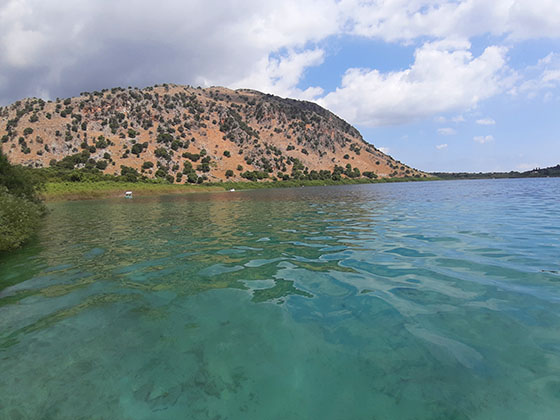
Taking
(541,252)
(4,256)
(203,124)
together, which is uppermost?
(203,124)

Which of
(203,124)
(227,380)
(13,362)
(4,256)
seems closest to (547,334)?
(227,380)

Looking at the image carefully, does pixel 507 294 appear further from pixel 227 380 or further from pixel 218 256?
pixel 218 256

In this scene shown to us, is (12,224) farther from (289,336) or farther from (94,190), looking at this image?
(94,190)

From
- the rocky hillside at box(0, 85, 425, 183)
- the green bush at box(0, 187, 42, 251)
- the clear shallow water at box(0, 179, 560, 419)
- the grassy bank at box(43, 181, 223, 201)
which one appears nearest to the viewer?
the clear shallow water at box(0, 179, 560, 419)

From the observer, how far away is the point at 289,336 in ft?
20.6

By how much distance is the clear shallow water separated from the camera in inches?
175

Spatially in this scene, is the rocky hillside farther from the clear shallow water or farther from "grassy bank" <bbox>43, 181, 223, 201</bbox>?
the clear shallow water

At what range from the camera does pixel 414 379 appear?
15.9 ft

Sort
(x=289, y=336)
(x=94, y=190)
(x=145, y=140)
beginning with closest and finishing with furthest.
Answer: (x=289, y=336) → (x=94, y=190) → (x=145, y=140)

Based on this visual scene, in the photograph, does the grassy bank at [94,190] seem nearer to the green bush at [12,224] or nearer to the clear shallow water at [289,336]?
the green bush at [12,224]

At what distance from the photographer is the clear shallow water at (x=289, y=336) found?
4453 millimetres

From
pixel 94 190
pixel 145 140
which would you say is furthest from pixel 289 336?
pixel 145 140

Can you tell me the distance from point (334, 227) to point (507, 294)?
12583 mm

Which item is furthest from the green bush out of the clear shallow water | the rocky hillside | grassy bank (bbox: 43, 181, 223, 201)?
the rocky hillside
